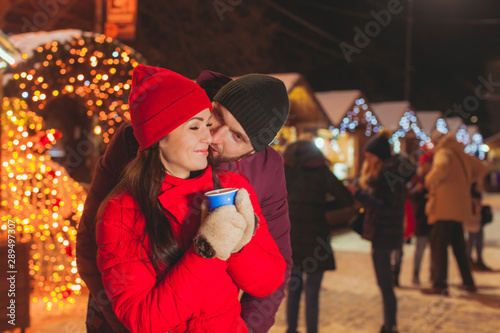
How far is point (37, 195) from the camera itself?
→ 5410 mm

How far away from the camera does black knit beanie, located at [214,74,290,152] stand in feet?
6.45

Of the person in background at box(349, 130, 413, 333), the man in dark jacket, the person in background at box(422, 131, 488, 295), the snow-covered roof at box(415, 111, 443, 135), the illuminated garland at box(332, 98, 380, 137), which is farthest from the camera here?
the snow-covered roof at box(415, 111, 443, 135)

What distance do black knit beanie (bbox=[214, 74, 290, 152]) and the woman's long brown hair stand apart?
0.46 m

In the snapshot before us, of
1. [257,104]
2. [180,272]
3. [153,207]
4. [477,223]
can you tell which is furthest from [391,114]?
[180,272]

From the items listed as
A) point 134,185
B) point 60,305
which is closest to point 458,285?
point 60,305

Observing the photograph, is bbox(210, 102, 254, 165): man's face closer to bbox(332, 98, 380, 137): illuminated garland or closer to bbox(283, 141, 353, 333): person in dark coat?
bbox(283, 141, 353, 333): person in dark coat

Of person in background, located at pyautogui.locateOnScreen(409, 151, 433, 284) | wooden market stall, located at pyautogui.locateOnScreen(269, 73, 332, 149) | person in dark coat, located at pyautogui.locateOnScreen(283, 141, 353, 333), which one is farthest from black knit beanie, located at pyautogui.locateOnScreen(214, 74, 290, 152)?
wooden market stall, located at pyautogui.locateOnScreen(269, 73, 332, 149)

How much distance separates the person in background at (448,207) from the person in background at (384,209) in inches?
71.4

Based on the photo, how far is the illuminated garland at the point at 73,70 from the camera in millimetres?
5367

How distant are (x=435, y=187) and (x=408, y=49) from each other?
1239 centimetres

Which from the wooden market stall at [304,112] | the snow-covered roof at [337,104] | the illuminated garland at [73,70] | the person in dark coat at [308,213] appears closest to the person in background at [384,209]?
the person in dark coat at [308,213]

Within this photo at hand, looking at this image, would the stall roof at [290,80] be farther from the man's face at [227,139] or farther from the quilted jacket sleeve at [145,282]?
the quilted jacket sleeve at [145,282]

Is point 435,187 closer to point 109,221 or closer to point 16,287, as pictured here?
point 16,287

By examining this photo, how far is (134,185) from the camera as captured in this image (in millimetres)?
1586
